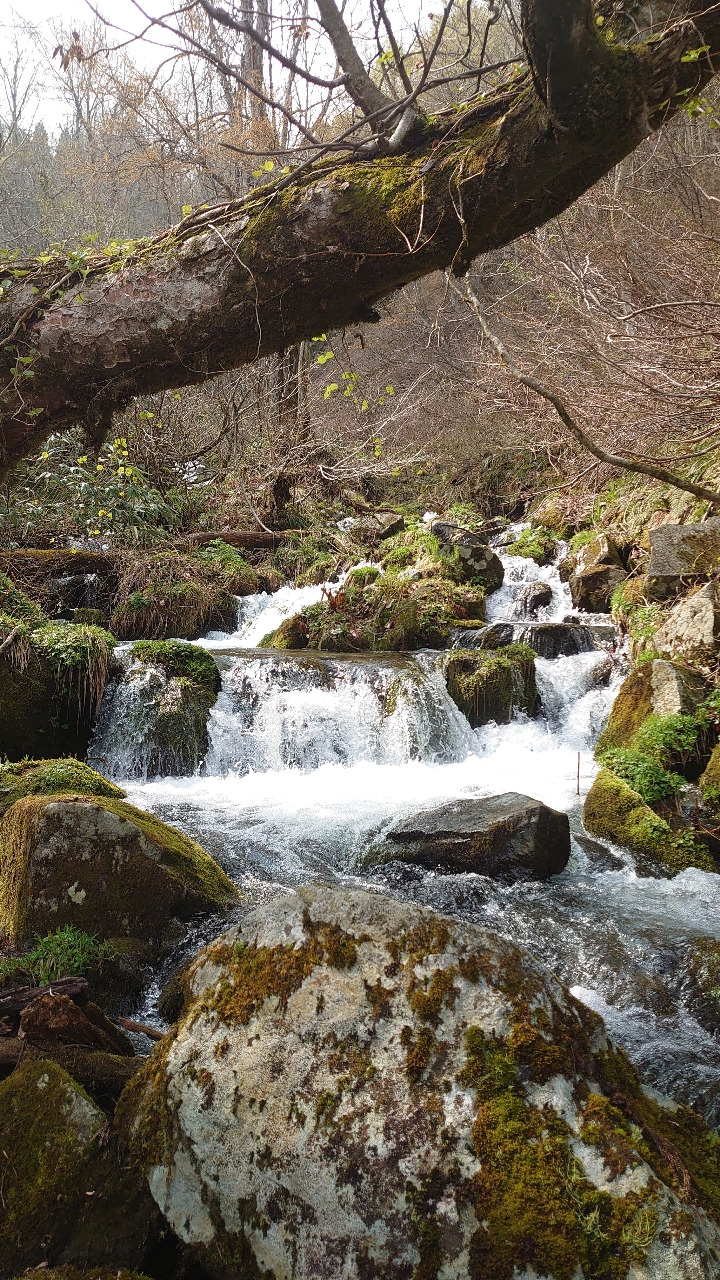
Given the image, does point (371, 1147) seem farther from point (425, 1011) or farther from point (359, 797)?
point (359, 797)

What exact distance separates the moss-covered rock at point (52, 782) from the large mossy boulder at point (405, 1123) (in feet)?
10.7

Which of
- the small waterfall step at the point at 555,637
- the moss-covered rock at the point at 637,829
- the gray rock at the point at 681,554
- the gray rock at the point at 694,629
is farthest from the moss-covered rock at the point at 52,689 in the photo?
the gray rock at the point at 681,554

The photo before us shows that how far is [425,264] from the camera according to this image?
2.72 meters

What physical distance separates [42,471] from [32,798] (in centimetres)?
740

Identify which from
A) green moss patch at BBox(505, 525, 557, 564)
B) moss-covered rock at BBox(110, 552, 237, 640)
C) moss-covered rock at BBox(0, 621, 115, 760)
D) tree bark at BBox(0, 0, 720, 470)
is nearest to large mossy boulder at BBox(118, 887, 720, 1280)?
tree bark at BBox(0, 0, 720, 470)

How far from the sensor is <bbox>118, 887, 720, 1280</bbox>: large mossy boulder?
1.65 metres

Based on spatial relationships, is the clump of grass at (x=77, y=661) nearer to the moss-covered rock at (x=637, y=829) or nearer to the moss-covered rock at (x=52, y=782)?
the moss-covered rock at (x=52, y=782)

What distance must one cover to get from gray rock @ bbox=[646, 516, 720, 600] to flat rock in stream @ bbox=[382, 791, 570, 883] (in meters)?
3.87

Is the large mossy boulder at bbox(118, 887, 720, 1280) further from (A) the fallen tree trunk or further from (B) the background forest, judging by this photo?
(A) the fallen tree trunk

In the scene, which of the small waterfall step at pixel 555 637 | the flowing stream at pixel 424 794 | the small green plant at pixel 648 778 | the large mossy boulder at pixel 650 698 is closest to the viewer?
the flowing stream at pixel 424 794

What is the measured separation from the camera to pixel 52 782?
17.3ft

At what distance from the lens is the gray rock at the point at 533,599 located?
11992 millimetres

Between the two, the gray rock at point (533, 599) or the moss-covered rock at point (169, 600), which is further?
the gray rock at point (533, 599)

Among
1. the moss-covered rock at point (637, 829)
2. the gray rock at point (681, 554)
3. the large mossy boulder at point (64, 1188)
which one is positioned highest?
the gray rock at point (681, 554)
